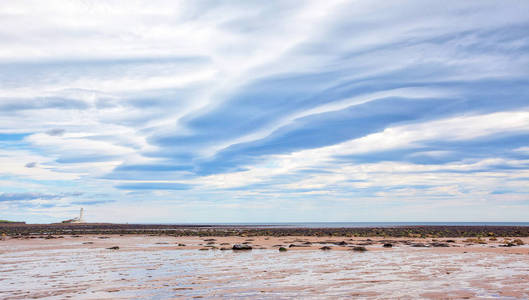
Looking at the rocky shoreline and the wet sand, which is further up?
the rocky shoreline

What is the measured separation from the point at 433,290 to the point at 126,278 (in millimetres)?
13128

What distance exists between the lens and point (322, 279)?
17.8 meters

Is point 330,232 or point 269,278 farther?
point 330,232

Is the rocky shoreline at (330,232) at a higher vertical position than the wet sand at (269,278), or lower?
higher

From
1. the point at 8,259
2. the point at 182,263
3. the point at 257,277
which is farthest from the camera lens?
the point at 8,259

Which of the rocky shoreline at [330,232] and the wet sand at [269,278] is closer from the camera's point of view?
the wet sand at [269,278]

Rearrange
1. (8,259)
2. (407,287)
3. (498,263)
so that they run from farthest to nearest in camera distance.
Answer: (8,259), (498,263), (407,287)

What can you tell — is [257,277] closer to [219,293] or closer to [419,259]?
[219,293]

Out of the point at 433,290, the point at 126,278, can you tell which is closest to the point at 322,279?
the point at 433,290

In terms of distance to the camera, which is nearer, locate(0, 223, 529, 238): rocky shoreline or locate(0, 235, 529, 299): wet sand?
locate(0, 235, 529, 299): wet sand

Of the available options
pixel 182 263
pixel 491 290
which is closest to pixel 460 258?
pixel 491 290

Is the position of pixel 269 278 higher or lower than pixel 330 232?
lower

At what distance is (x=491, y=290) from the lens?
48.3ft

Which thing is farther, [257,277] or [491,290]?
[257,277]
